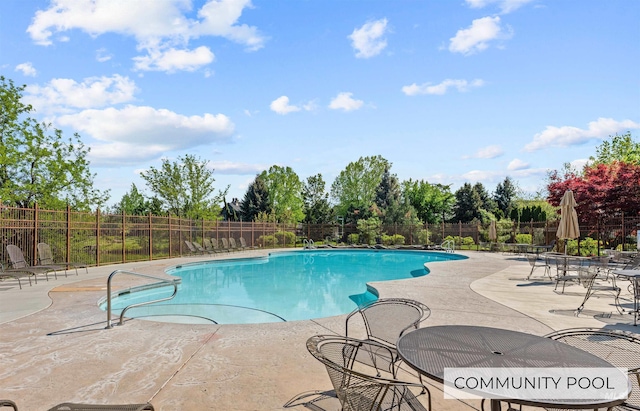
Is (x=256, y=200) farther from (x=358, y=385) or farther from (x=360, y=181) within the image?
(x=358, y=385)

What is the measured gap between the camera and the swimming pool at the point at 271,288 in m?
8.05

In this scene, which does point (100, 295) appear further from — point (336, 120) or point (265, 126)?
point (336, 120)

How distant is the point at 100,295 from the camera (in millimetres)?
7469

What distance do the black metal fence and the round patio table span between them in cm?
1138

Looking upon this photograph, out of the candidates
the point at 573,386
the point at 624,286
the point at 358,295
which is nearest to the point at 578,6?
the point at 624,286

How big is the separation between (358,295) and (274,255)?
11.3 metres

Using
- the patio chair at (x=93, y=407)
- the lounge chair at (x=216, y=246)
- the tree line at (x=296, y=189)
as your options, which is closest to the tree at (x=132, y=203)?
the tree line at (x=296, y=189)

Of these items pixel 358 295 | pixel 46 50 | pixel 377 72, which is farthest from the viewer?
pixel 377 72

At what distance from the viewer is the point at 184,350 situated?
14.0ft

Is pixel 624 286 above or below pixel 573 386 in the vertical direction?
below

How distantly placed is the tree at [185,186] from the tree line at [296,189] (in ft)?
0.23

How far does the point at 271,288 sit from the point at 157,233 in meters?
→ 7.66

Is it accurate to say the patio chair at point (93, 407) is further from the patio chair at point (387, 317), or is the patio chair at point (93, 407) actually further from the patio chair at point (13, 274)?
the patio chair at point (13, 274)

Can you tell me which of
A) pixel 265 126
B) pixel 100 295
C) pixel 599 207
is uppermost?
pixel 265 126
